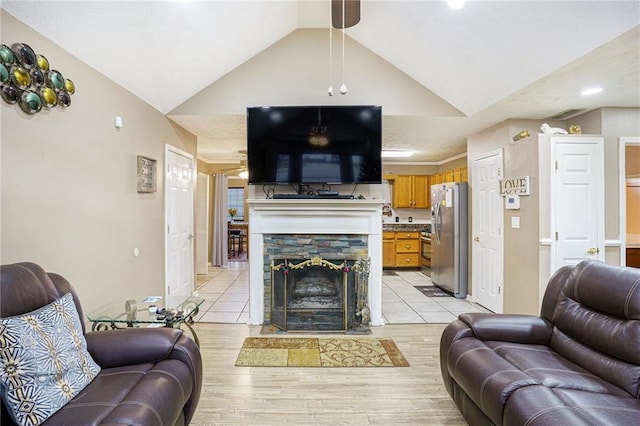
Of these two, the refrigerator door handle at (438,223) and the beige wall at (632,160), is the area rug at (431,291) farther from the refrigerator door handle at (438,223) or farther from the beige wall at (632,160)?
the beige wall at (632,160)

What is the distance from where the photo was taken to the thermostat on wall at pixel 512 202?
371cm

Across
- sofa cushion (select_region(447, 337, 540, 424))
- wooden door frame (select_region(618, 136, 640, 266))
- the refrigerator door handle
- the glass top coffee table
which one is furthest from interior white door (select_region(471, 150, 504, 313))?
the glass top coffee table

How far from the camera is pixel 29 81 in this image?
202 centimetres

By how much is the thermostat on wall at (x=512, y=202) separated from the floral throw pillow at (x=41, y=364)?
424 cm

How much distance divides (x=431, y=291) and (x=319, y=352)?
9.56ft

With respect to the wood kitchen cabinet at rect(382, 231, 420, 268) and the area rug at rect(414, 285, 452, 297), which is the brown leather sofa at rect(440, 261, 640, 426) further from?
the wood kitchen cabinet at rect(382, 231, 420, 268)

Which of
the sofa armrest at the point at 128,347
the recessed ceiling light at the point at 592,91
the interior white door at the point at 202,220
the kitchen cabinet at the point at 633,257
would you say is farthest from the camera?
the interior white door at the point at 202,220

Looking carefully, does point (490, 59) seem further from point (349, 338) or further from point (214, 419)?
point (214, 419)

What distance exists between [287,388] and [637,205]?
262 inches

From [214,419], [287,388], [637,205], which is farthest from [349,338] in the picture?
[637,205]

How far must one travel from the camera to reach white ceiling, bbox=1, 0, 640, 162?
2244 mm

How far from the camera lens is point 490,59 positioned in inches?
114

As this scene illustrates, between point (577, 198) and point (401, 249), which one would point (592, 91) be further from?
point (401, 249)

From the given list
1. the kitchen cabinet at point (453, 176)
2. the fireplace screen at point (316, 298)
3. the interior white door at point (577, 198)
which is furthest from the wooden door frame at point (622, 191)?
the fireplace screen at point (316, 298)
